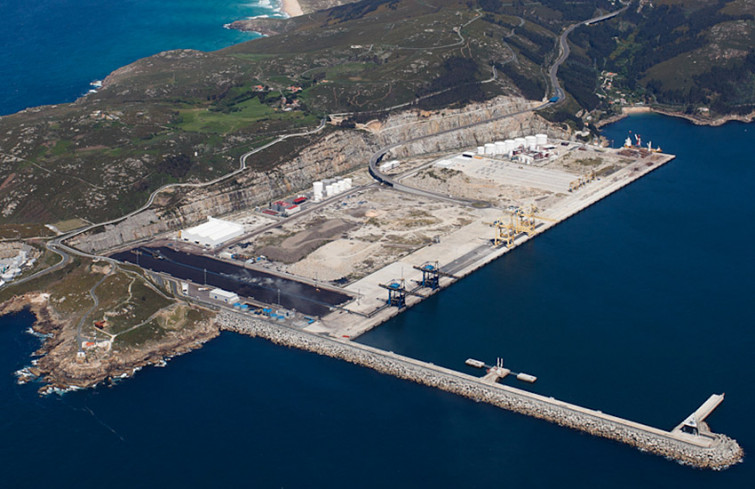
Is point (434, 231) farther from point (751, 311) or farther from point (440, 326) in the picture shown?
point (751, 311)

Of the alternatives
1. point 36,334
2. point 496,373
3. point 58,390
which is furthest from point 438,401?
point 36,334

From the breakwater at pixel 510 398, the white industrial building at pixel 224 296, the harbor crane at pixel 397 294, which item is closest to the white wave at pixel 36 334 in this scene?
the white industrial building at pixel 224 296

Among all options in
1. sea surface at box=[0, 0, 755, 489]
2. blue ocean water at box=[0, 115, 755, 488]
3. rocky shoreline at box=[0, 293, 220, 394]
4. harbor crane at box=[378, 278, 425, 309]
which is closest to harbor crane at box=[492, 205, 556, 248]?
blue ocean water at box=[0, 115, 755, 488]

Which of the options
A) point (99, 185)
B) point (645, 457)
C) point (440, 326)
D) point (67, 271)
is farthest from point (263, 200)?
point (645, 457)

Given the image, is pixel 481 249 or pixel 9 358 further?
pixel 481 249

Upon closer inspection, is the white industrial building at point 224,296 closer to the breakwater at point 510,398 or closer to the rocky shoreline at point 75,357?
the breakwater at point 510,398

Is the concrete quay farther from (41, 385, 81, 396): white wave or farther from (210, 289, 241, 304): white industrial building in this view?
→ (41, 385, 81, 396): white wave
